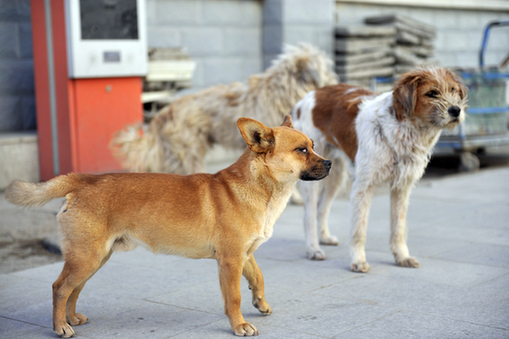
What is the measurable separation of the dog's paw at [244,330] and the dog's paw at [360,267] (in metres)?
1.63

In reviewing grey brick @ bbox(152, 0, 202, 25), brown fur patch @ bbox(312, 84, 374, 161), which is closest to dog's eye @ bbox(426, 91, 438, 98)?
brown fur patch @ bbox(312, 84, 374, 161)

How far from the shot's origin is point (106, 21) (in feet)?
27.2

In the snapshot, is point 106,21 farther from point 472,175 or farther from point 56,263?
point 472,175

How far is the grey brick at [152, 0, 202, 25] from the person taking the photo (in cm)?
1032

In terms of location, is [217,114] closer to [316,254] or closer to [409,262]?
[316,254]

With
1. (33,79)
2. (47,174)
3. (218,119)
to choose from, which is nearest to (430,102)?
(218,119)

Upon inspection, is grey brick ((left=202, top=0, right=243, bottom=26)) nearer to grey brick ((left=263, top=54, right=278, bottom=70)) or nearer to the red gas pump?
grey brick ((left=263, top=54, right=278, bottom=70))

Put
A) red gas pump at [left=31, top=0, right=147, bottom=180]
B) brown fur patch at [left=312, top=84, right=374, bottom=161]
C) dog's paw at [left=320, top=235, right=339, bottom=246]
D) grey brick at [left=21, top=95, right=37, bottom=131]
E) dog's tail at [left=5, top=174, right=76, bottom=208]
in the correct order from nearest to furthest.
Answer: dog's tail at [left=5, top=174, right=76, bottom=208], brown fur patch at [left=312, top=84, right=374, bottom=161], dog's paw at [left=320, top=235, right=339, bottom=246], red gas pump at [left=31, top=0, right=147, bottom=180], grey brick at [left=21, top=95, right=37, bottom=131]

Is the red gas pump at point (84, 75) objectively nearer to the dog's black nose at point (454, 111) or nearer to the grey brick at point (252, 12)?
the grey brick at point (252, 12)

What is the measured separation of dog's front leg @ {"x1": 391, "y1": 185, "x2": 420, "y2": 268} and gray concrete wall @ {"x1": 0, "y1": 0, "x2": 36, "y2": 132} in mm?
6451

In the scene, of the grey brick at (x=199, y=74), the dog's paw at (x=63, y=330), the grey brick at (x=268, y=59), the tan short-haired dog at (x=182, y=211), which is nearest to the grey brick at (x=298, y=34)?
the grey brick at (x=268, y=59)

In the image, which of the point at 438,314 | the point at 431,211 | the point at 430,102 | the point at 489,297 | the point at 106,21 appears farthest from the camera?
the point at 106,21

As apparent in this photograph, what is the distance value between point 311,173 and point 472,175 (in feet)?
24.0

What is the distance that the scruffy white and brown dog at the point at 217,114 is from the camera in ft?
24.4
